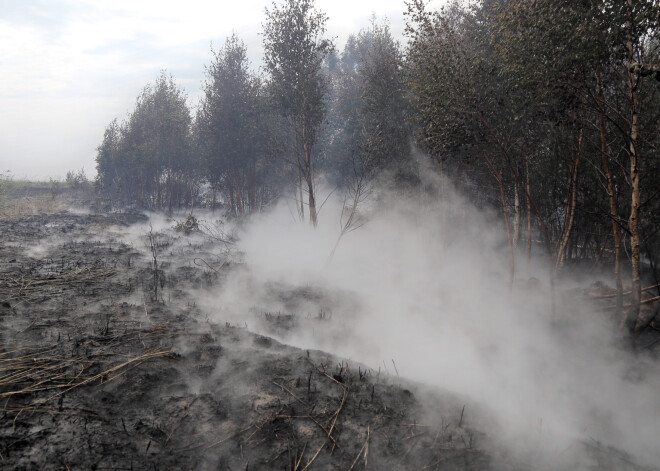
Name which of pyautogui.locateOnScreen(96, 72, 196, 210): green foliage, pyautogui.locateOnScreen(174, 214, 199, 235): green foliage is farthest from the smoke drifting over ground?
pyautogui.locateOnScreen(96, 72, 196, 210): green foliage

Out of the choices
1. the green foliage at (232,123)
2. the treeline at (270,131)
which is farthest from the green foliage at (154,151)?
the green foliage at (232,123)

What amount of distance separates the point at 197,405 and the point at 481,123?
11.6 m

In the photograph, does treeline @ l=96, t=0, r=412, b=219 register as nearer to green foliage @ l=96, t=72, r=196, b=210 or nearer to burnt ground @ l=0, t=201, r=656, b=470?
green foliage @ l=96, t=72, r=196, b=210

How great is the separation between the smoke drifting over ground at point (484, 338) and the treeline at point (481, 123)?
4.90 feet

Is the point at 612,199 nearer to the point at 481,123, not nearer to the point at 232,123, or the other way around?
the point at 481,123

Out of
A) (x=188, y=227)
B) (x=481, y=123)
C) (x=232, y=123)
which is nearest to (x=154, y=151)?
(x=232, y=123)

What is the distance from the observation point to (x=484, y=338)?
31.0 ft

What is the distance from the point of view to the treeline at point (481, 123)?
7.62 metres

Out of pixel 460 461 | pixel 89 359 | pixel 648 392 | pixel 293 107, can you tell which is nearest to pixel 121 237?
pixel 293 107

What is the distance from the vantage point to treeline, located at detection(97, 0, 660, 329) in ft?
25.0

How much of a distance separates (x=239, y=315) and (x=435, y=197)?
15.0 meters

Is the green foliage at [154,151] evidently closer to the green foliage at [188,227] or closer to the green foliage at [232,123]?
the green foliage at [232,123]

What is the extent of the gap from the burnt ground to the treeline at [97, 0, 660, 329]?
4700mm

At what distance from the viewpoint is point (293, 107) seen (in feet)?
66.7
